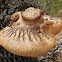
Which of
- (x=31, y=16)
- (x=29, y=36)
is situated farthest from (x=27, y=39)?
(x=31, y=16)

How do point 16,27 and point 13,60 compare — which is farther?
point 13,60

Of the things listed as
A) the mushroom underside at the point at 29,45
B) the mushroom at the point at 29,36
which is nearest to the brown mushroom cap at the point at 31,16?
the mushroom at the point at 29,36

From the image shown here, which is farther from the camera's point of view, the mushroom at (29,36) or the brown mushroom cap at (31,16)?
the brown mushroom cap at (31,16)

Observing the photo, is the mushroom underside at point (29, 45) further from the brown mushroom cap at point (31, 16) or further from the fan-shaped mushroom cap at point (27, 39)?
the brown mushroom cap at point (31, 16)

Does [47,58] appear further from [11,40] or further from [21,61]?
[11,40]

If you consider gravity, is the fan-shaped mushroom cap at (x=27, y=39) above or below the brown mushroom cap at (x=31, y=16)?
below

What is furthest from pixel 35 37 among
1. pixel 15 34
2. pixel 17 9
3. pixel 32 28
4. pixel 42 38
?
pixel 17 9

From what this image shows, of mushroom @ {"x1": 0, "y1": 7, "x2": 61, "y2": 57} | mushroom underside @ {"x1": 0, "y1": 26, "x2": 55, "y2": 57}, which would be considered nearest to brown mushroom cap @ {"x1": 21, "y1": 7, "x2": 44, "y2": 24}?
mushroom @ {"x1": 0, "y1": 7, "x2": 61, "y2": 57}

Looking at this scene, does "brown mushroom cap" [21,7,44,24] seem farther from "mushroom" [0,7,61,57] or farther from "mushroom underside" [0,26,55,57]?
"mushroom underside" [0,26,55,57]
